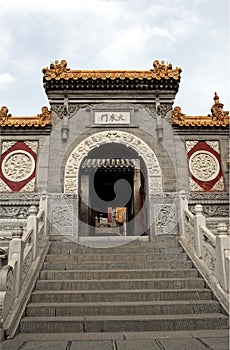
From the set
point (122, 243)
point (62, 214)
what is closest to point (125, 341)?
point (122, 243)

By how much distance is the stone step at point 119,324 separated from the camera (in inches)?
161

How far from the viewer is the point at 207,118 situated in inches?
386

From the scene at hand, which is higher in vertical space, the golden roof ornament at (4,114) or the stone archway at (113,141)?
the golden roof ornament at (4,114)

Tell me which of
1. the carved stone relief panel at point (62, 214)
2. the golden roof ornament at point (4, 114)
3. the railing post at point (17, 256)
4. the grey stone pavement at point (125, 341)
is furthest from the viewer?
the golden roof ornament at point (4, 114)

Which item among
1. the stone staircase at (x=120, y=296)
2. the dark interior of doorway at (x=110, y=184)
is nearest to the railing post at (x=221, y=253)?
the stone staircase at (x=120, y=296)

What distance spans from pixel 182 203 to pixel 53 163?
3.81 meters

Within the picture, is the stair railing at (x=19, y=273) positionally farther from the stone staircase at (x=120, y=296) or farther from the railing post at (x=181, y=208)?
the railing post at (x=181, y=208)

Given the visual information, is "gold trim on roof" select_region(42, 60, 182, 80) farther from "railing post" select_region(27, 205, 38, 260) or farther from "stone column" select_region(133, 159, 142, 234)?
"railing post" select_region(27, 205, 38, 260)

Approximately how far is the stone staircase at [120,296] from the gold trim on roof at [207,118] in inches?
174

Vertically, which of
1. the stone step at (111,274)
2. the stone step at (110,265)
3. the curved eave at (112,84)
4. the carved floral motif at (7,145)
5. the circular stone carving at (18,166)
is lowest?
the stone step at (111,274)

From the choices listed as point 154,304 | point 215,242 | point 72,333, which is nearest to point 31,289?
point 72,333

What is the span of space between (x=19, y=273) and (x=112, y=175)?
7.64 meters

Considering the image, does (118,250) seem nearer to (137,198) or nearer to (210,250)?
(210,250)

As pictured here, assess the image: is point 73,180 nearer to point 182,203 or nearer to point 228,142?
point 182,203
